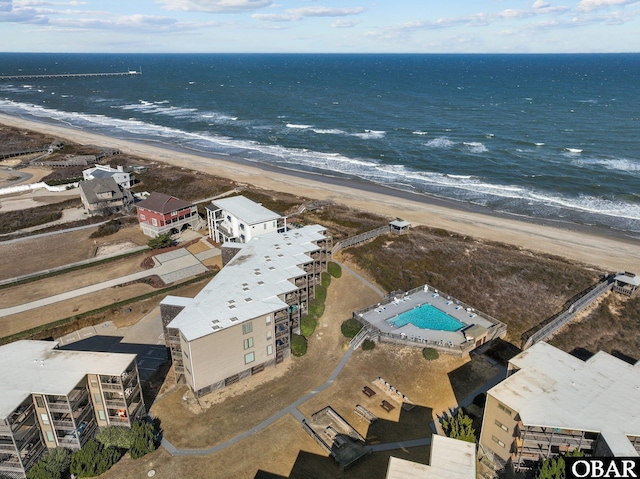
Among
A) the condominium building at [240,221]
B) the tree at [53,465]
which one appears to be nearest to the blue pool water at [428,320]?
the condominium building at [240,221]

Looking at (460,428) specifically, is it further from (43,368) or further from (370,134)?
(370,134)

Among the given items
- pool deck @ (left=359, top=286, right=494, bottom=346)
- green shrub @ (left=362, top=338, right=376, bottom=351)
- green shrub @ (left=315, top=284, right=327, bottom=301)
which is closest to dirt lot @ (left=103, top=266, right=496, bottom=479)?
green shrub @ (left=362, top=338, right=376, bottom=351)

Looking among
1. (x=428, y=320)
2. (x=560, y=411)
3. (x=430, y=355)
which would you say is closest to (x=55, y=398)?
(x=430, y=355)

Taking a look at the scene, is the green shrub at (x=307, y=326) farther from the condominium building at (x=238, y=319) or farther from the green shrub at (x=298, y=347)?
the green shrub at (x=298, y=347)

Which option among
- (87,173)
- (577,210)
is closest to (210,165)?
(87,173)

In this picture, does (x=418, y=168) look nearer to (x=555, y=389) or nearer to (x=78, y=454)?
(x=555, y=389)

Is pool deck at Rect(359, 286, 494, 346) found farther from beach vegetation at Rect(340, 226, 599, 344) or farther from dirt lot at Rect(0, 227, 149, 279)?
dirt lot at Rect(0, 227, 149, 279)

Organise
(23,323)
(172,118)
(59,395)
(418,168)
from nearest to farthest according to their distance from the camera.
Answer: (59,395), (23,323), (418,168), (172,118)
